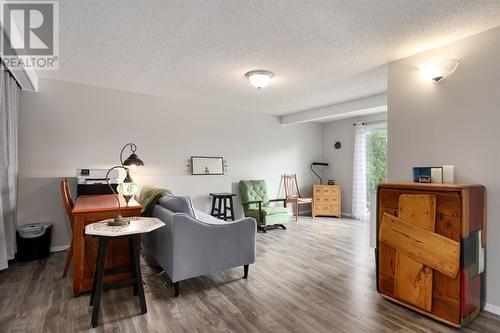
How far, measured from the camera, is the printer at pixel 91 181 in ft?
11.8

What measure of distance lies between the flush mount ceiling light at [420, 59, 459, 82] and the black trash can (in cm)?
479

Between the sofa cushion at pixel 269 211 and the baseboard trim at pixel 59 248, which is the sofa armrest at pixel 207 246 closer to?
the sofa cushion at pixel 269 211

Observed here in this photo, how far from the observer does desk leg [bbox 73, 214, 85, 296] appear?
2389 mm

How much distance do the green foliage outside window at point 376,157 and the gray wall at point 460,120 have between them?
311 centimetres

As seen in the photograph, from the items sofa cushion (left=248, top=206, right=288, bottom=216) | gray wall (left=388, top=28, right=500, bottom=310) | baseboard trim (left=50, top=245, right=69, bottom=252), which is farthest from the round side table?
sofa cushion (left=248, top=206, right=288, bottom=216)

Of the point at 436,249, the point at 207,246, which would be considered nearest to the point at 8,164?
the point at 207,246

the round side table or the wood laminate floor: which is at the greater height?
the round side table

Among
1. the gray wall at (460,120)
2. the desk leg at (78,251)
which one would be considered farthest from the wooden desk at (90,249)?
the gray wall at (460,120)

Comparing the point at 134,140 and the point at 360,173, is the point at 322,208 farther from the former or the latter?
the point at 134,140

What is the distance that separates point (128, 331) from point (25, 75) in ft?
10.1

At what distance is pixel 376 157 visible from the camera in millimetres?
5918

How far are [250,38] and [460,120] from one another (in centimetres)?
206

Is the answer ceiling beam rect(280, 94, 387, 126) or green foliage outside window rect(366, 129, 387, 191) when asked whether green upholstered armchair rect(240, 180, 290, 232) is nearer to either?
ceiling beam rect(280, 94, 387, 126)

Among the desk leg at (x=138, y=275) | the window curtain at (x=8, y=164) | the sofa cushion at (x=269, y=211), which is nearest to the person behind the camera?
the desk leg at (x=138, y=275)
